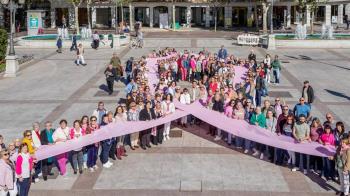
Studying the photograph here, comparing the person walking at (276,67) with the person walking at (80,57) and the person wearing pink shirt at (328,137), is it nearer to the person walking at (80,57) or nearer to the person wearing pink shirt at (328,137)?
the person wearing pink shirt at (328,137)

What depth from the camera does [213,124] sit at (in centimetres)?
1612

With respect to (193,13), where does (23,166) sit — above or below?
below

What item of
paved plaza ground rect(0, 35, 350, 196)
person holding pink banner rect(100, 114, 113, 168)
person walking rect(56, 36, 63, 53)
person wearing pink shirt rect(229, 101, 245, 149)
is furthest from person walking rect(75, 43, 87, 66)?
person wearing pink shirt rect(229, 101, 245, 149)

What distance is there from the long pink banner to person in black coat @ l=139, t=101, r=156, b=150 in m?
0.15

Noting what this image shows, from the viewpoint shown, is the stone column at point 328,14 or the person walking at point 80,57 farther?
the stone column at point 328,14

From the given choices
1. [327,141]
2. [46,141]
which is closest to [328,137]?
[327,141]

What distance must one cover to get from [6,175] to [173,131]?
7462 millimetres

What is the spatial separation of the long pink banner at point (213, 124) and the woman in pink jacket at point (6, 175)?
1690mm

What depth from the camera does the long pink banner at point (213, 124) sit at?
13219 millimetres

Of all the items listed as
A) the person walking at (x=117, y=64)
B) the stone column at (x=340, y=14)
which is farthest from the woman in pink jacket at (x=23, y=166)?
the stone column at (x=340, y=14)

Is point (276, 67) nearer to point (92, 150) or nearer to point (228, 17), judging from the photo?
point (92, 150)

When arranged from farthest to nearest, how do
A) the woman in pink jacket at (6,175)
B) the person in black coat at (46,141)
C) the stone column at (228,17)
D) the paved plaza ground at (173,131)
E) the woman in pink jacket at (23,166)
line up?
the stone column at (228,17) < the person in black coat at (46,141) < the paved plaza ground at (173,131) < the woman in pink jacket at (23,166) < the woman in pink jacket at (6,175)

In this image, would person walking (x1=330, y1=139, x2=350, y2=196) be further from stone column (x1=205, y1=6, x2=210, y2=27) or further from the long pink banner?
stone column (x1=205, y1=6, x2=210, y2=27)

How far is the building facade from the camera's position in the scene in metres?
65.6
